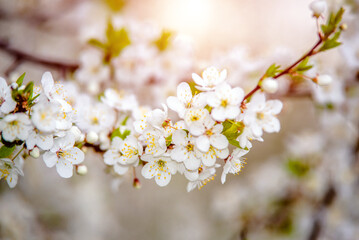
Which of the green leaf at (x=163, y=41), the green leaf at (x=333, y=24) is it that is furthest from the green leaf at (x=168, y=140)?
the green leaf at (x=163, y=41)

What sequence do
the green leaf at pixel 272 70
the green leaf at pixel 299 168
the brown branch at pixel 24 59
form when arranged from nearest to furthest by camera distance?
the green leaf at pixel 272 70, the brown branch at pixel 24 59, the green leaf at pixel 299 168

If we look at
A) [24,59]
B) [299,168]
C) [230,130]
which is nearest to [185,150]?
[230,130]

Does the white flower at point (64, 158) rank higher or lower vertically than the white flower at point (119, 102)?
lower

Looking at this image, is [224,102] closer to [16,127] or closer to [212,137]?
[212,137]

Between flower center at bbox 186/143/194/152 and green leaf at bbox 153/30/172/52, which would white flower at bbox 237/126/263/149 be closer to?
flower center at bbox 186/143/194/152

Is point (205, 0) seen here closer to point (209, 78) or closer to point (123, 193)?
point (123, 193)

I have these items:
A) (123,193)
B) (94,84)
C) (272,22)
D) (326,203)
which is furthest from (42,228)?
(272,22)

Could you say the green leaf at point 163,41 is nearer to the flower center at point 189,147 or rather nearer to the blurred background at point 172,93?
the blurred background at point 172,93
